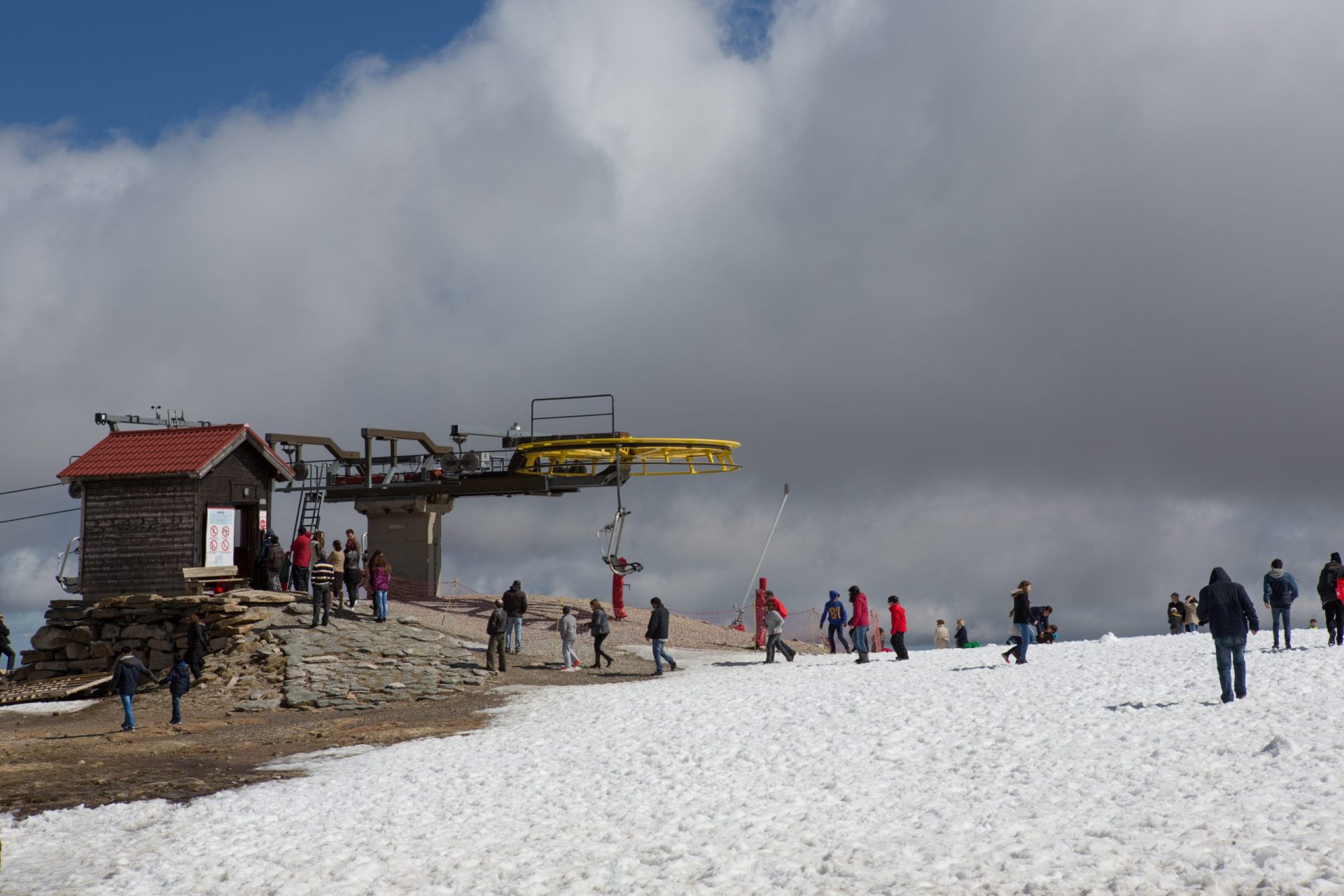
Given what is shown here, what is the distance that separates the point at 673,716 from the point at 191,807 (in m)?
7.71

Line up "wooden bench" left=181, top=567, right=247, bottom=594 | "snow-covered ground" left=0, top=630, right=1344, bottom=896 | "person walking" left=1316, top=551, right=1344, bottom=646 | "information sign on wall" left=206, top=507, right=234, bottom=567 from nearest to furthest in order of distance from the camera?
"snow-covered ground" left=0, top=630, right=1344, bottom=896 → "person walking" left=1316, top=551, right=1344, bottom=646 → "wooden bench" left=181, top=567, right=247, bottom=594 → "information sign on wall" left=206, top=507, right=234, bottom=567

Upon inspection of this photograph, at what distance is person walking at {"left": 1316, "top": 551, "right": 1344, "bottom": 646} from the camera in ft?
73.4

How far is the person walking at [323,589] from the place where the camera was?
2738 centimetres

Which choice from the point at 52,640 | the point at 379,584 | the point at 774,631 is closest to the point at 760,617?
the point at 774,631

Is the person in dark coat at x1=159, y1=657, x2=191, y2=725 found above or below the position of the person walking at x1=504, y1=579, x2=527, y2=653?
below

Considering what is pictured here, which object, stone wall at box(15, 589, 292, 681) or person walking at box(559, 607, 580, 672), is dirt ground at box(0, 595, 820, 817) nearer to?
person walking at box(559, 607, 580, 672)

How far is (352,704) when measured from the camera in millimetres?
23453

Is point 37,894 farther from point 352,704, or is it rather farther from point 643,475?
point 643,475

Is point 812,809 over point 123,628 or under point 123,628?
under

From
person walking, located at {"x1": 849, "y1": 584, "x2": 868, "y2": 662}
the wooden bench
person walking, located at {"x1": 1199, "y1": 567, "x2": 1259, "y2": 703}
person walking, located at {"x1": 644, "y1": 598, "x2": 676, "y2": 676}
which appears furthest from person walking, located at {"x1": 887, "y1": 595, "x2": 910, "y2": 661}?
the wooden bench

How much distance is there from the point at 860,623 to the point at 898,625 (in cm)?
85

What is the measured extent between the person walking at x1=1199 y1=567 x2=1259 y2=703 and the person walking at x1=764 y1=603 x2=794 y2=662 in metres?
12.6

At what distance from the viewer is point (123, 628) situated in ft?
99.0

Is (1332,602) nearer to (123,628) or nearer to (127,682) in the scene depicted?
(127,682)
